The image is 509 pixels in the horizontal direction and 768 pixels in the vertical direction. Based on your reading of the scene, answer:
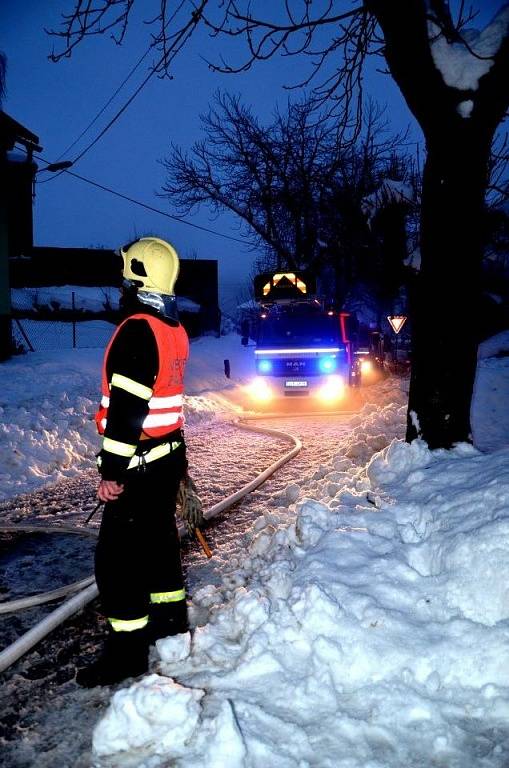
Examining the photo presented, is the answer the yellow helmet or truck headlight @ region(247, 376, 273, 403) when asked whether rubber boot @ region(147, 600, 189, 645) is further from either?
truck headlight @ region(247, 376, 273, 403)

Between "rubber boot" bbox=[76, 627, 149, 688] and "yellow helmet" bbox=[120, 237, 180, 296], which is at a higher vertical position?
"yellow helmet" bbox=[120, 237, 180, 296]

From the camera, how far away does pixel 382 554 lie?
128 inches

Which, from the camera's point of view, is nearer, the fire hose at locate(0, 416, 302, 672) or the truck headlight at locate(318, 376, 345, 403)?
the fire hose at locate(0, 416, 302, 672)

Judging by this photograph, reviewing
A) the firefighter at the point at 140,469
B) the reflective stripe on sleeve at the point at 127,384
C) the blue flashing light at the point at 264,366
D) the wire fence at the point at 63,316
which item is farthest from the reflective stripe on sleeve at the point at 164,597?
the wire fence at the point at 63,316

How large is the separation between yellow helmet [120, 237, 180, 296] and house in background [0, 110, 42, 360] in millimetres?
13347

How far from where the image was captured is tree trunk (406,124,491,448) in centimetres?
463

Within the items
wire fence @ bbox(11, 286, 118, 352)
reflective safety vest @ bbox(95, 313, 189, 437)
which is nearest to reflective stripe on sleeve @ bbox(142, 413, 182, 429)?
reflective safety vest @ bbox(95, 313, 189, 437)

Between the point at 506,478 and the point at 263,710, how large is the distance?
2112mm

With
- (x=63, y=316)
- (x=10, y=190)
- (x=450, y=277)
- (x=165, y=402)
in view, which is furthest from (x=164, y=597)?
(x=63, y=316)

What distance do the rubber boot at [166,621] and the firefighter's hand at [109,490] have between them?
781mm

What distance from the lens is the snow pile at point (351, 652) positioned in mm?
2113

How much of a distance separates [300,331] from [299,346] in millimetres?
544

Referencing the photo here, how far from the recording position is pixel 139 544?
112 inches

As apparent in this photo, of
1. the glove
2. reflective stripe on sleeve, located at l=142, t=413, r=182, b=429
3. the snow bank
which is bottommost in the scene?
the snow bank
